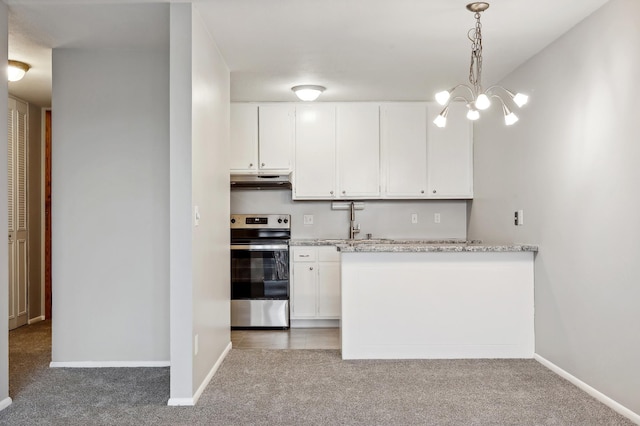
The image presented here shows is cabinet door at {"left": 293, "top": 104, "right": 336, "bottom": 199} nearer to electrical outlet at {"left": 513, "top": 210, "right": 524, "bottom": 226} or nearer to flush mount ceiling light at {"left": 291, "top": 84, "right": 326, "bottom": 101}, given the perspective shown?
flush mount ceiling light at {"left": 291, "top": 84, "right": 326, "bottom": 101}

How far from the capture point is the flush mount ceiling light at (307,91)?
4866 millimetres

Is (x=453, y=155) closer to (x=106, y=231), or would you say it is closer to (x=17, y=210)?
(x=106, y=231)

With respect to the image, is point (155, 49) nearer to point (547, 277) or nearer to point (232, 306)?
point (232, 306)

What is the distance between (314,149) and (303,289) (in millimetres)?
1469

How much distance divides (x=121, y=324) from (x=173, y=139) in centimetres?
165

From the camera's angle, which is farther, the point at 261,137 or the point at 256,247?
the point at 261,137

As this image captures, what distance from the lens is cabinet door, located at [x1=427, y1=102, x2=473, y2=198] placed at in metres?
5.51

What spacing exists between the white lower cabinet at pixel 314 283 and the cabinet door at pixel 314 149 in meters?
0.63

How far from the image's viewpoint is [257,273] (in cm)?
534

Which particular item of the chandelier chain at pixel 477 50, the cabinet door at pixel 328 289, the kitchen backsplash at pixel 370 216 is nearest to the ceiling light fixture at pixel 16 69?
the kitchen backsplash at pixel 370 216

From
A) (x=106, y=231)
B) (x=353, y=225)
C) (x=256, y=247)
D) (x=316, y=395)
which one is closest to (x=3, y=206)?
(x=106, y=231)

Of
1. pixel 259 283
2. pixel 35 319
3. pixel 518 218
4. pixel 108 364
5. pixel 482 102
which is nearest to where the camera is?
pixel 482 102

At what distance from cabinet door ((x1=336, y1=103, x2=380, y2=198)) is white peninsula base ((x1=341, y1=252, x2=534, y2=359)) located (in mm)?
1714

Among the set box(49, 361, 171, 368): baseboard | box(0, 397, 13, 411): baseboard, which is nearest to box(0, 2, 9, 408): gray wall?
box(0, 397, 13, 411): baseboard
